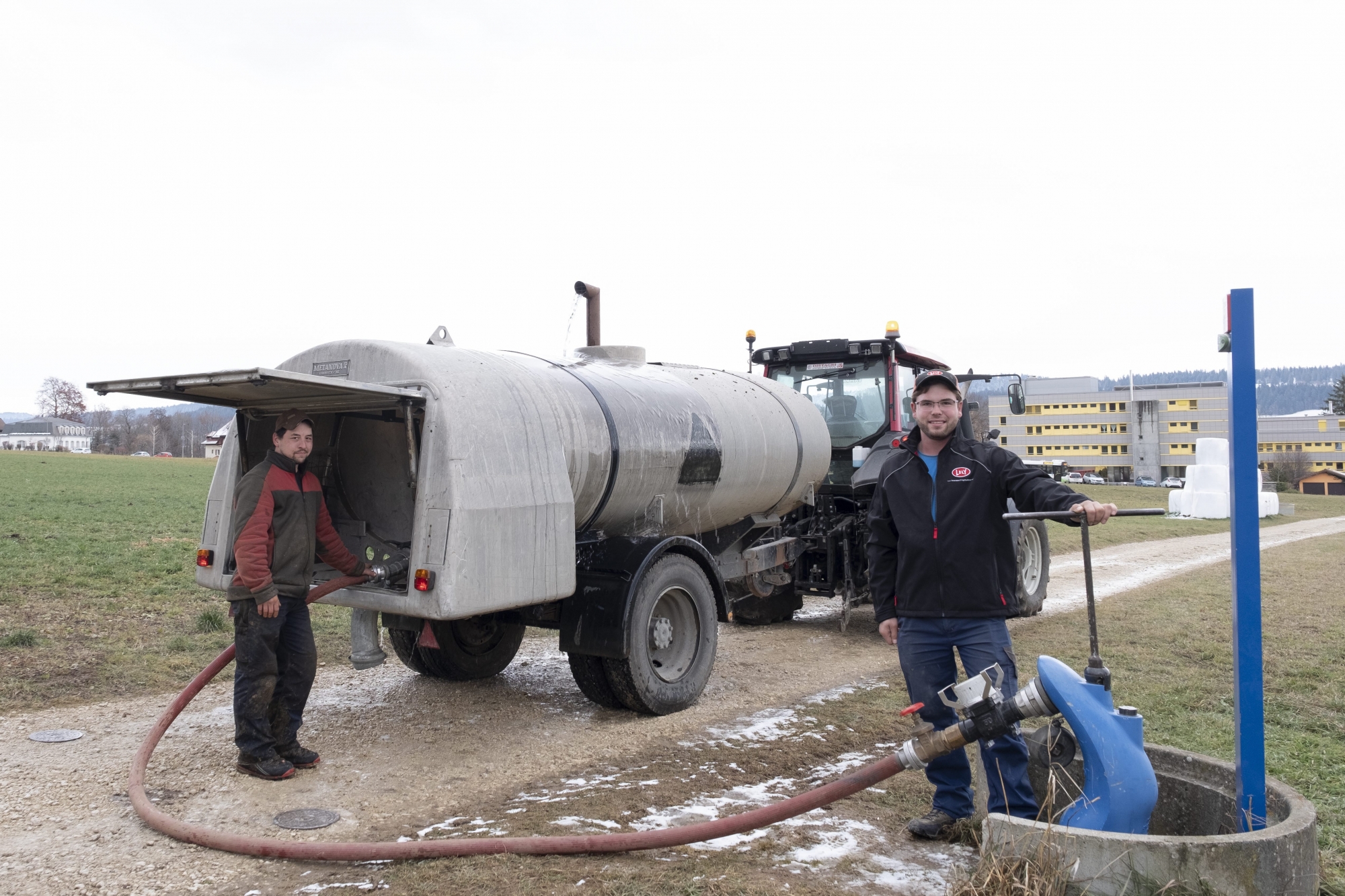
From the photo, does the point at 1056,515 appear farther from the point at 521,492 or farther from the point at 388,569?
the point at 388,569

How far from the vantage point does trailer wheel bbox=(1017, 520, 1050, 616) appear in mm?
9969

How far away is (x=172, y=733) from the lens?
560cm

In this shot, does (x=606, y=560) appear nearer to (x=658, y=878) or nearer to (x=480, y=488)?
(x=480, y=488)

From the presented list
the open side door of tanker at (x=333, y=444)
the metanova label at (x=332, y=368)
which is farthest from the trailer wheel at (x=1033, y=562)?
the metanova label at (x=332, y=368)

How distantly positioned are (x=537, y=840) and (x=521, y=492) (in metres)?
1.96

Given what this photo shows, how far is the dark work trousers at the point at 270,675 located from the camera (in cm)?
494

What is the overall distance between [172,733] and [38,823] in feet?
4.48

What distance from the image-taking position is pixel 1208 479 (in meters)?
25.8

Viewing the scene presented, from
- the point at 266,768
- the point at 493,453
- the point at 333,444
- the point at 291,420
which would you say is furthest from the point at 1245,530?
the point at 333,444

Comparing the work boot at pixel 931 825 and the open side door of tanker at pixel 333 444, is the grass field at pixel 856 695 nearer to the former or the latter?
the work boot at pixel 931 825

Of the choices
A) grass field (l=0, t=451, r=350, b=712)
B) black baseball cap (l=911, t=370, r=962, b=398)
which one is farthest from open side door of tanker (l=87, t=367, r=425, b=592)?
black baseball cap (l=911, t=370, r=962, b=398)

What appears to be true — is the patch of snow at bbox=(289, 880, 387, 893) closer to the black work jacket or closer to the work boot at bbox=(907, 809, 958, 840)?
the work boot at bbox=(907, 809, 958, 840)

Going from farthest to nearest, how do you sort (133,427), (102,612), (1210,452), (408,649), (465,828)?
(133,427), (1210,452), (102,612), (408,649), (465,828)

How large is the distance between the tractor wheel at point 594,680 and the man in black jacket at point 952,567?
2.35m
